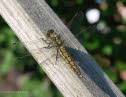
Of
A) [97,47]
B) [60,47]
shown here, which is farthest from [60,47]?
[97,47]

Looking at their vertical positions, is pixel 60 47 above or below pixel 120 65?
above

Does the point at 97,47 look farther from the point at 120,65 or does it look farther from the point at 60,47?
the point at 60,47

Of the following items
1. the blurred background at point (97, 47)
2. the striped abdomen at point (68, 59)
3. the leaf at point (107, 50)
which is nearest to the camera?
the striped abdomen at point (68, 59)

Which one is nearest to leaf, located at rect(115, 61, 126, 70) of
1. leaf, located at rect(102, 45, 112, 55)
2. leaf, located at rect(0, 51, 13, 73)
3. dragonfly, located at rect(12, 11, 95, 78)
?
leaf, located at rect(102, 45, 112, 55)

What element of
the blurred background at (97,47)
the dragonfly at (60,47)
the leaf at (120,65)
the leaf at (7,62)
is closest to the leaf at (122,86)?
the blurred background at (97,47)

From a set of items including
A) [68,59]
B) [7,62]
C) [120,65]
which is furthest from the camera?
[120,65]

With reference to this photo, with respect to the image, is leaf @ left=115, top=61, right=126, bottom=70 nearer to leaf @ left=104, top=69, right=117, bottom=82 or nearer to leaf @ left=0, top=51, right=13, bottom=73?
leaf @ left=104, top=69, right=117, bottom=82

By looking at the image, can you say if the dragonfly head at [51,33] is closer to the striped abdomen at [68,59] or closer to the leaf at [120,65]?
the striped abdomen at [68,59]

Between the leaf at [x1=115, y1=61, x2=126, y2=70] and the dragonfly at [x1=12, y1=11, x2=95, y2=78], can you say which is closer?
the dragonfly at [x1=12, y1=11, x2=95, y2=78]

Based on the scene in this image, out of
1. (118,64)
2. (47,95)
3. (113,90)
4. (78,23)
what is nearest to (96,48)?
(118,64)

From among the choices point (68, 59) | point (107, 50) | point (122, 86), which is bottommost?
point (122, 86)

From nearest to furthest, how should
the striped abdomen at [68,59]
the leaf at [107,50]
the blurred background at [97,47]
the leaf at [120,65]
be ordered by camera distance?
the striped abdomen at [68,59] → the blurred background at [97,47] → the leaf at [107,50] → the leaf at [120,65]
